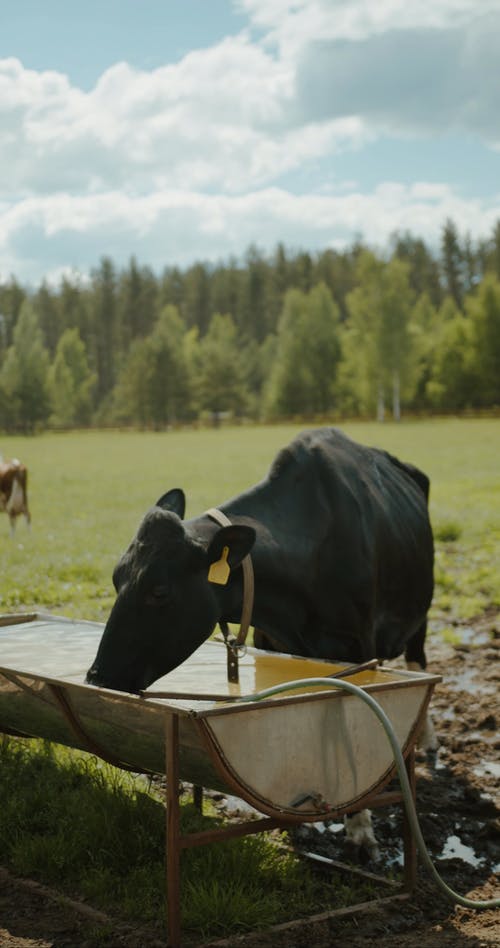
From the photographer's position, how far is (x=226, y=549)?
506 centimetres

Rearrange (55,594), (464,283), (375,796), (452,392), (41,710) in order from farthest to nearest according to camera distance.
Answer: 1. (464,283)
2. (452,392)
3. (55,594)
4. (41,710)
5. (375,796)

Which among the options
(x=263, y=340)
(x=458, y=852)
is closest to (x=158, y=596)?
(x=458, y=852)

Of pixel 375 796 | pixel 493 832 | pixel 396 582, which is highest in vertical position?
pixel 396 582

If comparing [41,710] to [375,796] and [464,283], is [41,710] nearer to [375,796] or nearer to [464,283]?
[375,796]

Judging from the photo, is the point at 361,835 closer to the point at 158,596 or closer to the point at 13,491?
the point at 158,596

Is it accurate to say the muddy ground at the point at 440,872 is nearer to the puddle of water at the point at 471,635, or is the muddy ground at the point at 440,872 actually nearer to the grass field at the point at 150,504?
the puddle of water at the point at 471,635

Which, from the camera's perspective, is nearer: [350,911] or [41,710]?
[350,911]

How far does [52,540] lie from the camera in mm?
17359

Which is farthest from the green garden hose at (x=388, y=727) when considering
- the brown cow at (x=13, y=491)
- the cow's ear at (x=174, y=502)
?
the brown cow at (x=13, y=491)

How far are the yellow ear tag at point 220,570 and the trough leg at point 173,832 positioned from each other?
3.01 ft

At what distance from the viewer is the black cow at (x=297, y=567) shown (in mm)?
4883

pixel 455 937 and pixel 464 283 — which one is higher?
pixel 464 283

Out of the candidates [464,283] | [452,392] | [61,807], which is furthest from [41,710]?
[464,283]

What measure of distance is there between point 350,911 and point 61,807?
5.70ft
